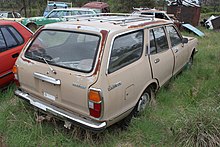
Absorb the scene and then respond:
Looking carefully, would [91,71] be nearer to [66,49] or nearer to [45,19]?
[66,49]

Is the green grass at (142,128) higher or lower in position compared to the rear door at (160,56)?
lower

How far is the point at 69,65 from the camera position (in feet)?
9.27

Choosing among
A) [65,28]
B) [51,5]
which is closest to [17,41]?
[65,28]

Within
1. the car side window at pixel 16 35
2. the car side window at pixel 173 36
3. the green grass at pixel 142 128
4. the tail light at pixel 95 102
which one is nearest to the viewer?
the tail light at pixel 95 102

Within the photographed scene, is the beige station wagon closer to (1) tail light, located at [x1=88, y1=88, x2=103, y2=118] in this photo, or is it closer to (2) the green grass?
(1) tail light, located at [x1=88, y1=88, x2=103, y2=118]

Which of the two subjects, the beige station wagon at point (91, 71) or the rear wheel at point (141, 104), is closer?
the beige station wagon at point (91, 71)

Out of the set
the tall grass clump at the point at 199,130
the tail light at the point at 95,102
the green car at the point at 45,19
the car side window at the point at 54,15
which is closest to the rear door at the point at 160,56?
the tall grass clump at the point at 199,130

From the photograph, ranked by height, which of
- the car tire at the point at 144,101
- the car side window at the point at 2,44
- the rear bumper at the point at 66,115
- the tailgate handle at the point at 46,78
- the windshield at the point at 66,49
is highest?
the windshield at the point at 66,49

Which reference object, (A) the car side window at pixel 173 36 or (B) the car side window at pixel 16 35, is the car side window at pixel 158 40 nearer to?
(A) the car side window at pixel 173 36

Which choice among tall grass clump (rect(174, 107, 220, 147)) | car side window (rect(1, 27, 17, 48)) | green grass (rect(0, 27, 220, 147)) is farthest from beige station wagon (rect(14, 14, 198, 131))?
car side window (rect(1, 27, 17, 48))

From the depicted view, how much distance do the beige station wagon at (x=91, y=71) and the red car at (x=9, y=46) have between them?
93 centimetres

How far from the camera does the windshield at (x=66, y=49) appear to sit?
9.19 ft

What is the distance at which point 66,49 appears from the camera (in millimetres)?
3072

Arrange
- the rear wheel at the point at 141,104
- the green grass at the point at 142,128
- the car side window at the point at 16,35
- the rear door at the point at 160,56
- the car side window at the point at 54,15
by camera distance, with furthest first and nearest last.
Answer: the car side window at the point at 54,15 → the car side window at the point at 16,35 → the rear door at the point at 160,56 → the rear wheel at the point at 141,104 → the green grass at the point at 142,128
